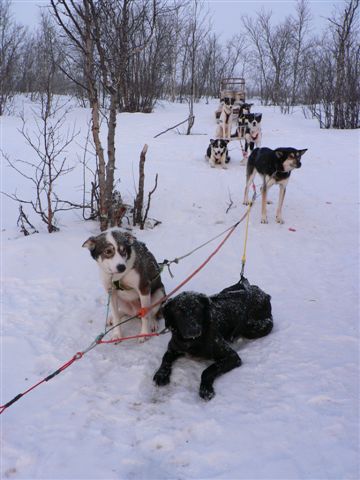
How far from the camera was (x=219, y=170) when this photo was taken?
396 inches

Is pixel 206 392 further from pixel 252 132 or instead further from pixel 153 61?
pixel 153 61

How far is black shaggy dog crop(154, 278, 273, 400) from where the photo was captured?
2852mm

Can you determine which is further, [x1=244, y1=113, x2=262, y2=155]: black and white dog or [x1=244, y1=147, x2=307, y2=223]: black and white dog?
[x1=244, y1=113, x2=262, y2=155]: black and white dog

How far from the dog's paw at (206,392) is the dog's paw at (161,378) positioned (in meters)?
0.27

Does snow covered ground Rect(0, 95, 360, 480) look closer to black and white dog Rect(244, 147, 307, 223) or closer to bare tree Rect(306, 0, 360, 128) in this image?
black and white dog Rect(244, 147, 307, 223)

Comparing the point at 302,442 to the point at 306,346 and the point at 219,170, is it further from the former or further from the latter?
the point at 219,170

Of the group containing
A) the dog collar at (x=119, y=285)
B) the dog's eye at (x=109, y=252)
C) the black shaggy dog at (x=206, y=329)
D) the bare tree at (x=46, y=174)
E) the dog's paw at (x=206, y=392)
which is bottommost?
the dog's paw at (x=206, y=392)

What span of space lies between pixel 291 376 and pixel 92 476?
5.07ft

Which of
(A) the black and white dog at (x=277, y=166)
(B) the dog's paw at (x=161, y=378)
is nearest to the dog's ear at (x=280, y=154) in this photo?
(A) the black and white dog at (x=277, y=166)

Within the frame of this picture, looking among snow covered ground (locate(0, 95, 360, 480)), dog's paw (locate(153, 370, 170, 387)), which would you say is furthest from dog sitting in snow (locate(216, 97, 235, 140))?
dog's paw (locate(153, 370, 170, 387))

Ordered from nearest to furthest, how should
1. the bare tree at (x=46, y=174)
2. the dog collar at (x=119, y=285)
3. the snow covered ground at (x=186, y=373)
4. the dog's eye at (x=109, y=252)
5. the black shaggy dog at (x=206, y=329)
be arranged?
the snow covered ground at (x=186, y=373)
the black shaggy dog at (x=206, y=329)
the dog's eye at (x=109, y=252)
the dog collar at (x=119, y=285)
the bare tree at (x=46, y=174)

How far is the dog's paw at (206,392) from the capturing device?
2711 mm

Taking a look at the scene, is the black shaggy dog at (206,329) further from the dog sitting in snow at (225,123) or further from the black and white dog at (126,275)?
the dog sitting in snow at (225,123)

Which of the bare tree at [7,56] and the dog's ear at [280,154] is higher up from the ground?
the bare tree at [7,56]
